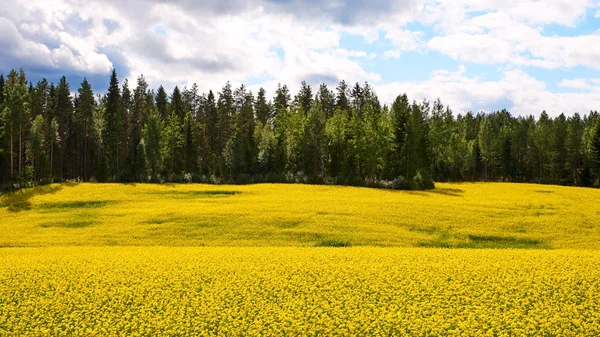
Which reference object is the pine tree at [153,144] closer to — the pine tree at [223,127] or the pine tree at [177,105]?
the pine tree at [223,127]

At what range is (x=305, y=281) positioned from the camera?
1656 centimetres

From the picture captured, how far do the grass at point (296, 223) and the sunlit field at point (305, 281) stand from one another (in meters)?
0.21

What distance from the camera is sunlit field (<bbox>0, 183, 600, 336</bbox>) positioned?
1269cm

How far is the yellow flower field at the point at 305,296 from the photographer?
492 inches

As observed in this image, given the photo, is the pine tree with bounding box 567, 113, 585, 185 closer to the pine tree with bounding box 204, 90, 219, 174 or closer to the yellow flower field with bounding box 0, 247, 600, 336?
the pine tree with bounding box 204, 90, 219, 174

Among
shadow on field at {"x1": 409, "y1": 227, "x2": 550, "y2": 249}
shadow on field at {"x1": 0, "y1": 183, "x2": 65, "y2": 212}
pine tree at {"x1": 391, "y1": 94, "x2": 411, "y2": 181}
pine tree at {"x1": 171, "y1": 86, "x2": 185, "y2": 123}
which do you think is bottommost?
shadow on field at {"x1": 409, "y1": 227, "x2": 550, "y2": 249}

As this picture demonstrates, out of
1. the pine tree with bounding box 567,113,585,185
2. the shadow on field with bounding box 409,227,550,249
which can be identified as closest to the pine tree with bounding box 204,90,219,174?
the shadow on field with bounding box 409,227,550,249

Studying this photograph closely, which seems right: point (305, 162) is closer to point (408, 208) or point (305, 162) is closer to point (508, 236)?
point (408, 208)

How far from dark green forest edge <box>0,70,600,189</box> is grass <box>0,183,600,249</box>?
2637 centimetres

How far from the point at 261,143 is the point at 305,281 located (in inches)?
2997

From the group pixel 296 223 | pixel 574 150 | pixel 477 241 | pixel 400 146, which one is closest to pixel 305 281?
pixel 296 223

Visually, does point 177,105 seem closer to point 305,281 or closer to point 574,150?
point 574,150

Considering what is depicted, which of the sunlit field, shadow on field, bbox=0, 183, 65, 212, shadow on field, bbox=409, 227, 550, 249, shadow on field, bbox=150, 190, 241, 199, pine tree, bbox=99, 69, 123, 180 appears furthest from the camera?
pine tree, bbox=99, 69, 123, 180

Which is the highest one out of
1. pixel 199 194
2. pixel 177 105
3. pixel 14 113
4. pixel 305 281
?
pixel 177 105
